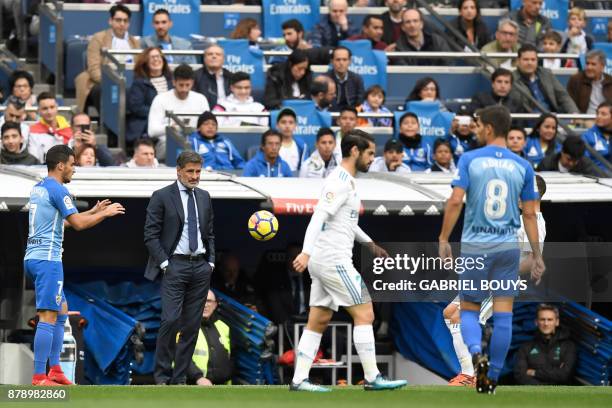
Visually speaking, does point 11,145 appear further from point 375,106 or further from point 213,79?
point 375,106

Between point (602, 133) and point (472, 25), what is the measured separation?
11.0 feet

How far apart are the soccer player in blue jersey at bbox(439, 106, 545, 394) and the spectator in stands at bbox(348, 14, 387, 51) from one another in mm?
8838

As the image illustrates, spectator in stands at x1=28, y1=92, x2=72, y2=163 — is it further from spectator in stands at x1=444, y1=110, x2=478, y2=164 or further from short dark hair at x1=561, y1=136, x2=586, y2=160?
short dark hair at x1=561, y1=136, x2=586, y2=160

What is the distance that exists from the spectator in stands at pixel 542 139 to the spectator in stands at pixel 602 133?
1.48 ft

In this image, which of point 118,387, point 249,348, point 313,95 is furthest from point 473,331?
point 313,95

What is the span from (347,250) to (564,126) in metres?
7.61

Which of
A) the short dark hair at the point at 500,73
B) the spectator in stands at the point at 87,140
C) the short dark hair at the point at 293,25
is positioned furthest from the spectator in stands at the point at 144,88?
the short dark hair at the point at 500,73

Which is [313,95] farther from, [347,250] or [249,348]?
[347,250]

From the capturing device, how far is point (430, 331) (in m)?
15.9

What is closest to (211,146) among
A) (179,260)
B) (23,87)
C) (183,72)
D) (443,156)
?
(183,72)

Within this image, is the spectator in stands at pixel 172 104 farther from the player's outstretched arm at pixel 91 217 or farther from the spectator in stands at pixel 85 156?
the player's outstretched arm at pixel 91 217

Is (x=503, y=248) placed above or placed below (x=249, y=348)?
above

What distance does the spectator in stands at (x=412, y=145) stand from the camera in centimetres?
1753

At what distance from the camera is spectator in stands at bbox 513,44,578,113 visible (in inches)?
768
